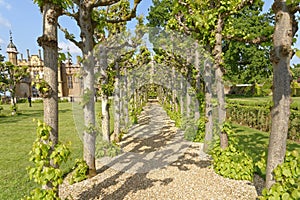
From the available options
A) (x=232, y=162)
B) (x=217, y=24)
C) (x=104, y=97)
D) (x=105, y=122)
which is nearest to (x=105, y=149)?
(x=105, y=122)

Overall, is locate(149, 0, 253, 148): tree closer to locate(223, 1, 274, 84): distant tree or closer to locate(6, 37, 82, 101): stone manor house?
locate(223, 1, 274, 84): distant tree

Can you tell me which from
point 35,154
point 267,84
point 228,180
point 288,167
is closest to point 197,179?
point 228,180

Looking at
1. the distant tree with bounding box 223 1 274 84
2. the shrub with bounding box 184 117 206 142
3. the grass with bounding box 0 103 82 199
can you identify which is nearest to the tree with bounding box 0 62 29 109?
the grass with bounding box 0 103 82 199

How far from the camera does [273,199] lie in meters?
2.32

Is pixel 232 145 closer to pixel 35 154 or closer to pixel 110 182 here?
pixel 110 182

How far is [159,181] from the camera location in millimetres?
4406

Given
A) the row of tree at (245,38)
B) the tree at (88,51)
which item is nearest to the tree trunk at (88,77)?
the tree at (88,51)

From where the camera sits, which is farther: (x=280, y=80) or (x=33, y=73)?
(x=33, y=73)

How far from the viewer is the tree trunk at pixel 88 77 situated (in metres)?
3.92

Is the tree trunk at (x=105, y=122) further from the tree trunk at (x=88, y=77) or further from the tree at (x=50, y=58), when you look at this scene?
the tree at (x=50, y=58)

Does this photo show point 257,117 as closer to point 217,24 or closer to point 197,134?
point 197,134

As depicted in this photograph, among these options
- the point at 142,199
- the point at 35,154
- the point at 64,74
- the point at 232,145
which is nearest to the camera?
the point at 35,154

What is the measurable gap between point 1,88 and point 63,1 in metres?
19.1

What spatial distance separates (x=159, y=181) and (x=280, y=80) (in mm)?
3338
